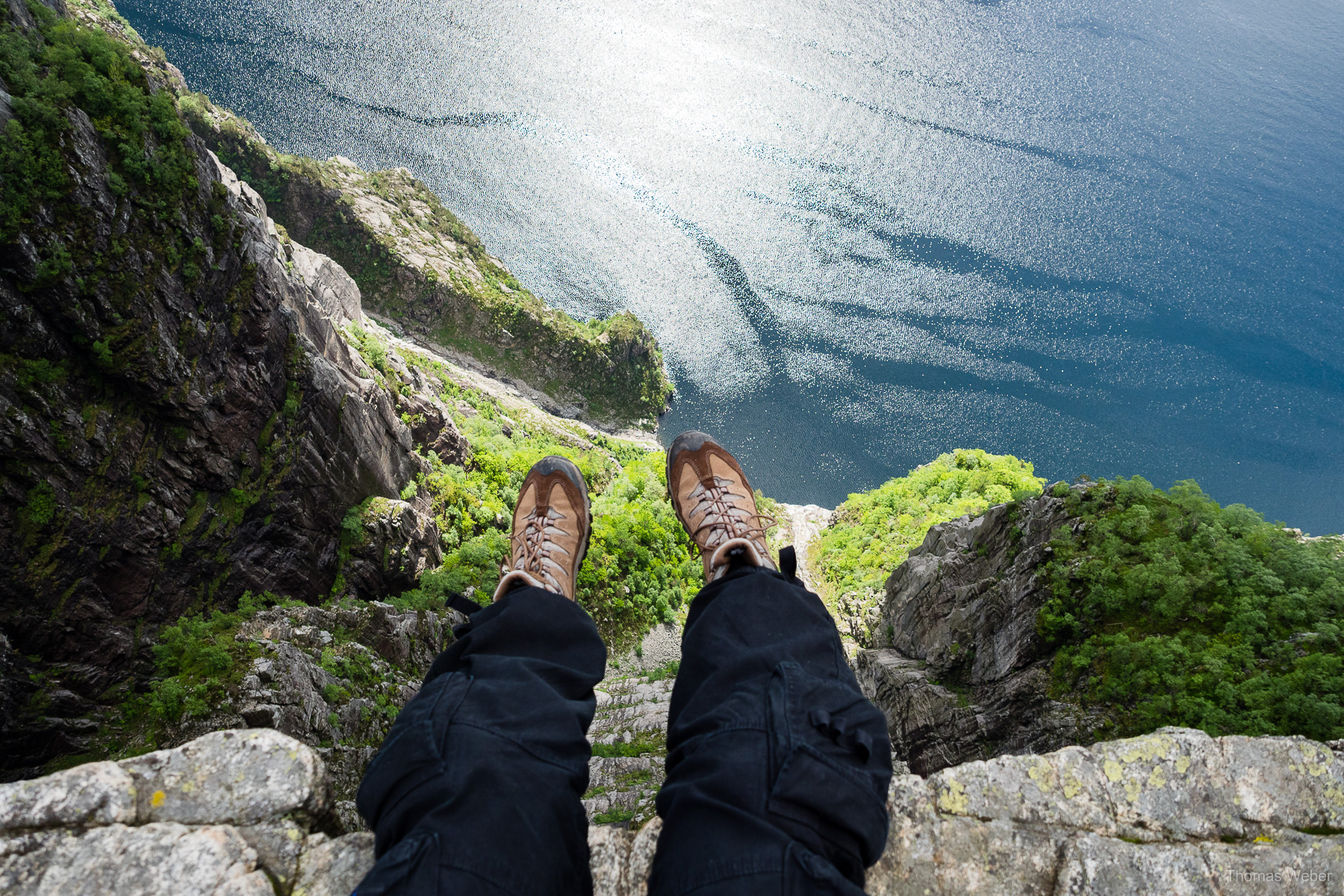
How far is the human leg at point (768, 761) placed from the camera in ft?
8.16

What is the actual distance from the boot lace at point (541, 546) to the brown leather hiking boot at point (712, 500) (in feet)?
4.51

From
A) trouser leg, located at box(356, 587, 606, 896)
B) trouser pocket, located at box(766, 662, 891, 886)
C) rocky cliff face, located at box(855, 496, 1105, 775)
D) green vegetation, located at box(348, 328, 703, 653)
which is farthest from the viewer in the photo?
green vegetation, located at box(348, 328, 703, 653)

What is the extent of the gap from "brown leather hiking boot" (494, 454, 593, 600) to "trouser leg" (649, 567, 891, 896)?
2277 mm

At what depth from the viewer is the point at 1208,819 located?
352 cm

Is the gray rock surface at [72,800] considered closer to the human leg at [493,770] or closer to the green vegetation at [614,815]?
the human leg at [493,770]

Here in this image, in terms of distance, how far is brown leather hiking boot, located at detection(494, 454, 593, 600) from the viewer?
548cm

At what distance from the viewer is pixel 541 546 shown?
5656mm

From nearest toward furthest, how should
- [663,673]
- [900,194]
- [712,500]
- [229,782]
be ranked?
1. [229,782]
2. [712,500]
3. [663,673]
4. [900,194]

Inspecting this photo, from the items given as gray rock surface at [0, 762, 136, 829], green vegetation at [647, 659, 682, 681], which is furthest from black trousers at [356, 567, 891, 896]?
green vegetation at [647, 659, 682, 681]

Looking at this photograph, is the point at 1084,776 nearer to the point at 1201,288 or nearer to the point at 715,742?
the point at 715,742

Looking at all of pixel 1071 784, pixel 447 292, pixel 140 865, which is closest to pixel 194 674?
pixel 140 865

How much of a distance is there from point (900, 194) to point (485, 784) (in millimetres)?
54942

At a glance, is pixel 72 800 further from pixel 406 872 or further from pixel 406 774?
pixel 406 872

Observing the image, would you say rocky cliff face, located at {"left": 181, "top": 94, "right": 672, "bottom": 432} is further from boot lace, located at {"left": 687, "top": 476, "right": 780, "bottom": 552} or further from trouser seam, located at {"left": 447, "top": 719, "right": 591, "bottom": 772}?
trouser seam, located at {"left": 447, "top": 719, "right": 591, "bottom": 772}
